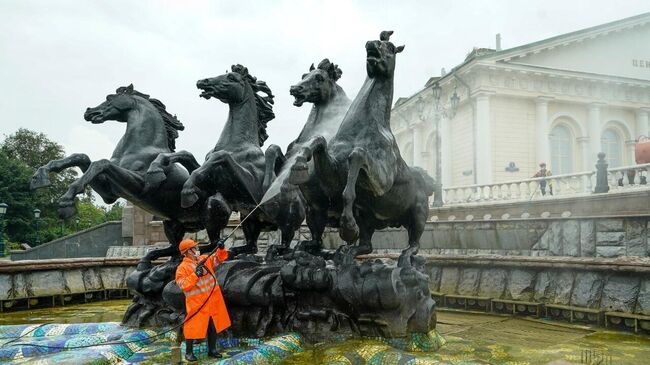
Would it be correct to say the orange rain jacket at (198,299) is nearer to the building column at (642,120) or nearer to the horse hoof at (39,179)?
the horse hoof at (39,179)

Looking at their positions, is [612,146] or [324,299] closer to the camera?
[324,299]

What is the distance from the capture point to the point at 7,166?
120ft

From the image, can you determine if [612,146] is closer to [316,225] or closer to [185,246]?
[316,225]

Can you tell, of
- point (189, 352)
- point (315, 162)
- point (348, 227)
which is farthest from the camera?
point (315, 162)

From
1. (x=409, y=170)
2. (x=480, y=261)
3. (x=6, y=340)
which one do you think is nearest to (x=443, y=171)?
(x=480, y=261)

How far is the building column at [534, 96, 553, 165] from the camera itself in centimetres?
2792

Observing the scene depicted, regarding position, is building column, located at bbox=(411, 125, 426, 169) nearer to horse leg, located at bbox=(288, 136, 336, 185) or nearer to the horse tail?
the horse tail

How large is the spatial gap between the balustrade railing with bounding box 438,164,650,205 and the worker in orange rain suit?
1273 centimetres

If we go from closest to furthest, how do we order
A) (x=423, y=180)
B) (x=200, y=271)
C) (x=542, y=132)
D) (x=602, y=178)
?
(x=200, y=271) < (x=423, y=180) < (x=602, y=178) < (x=542, y=132)

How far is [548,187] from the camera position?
18109 mm

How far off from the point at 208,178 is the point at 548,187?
14.5 m

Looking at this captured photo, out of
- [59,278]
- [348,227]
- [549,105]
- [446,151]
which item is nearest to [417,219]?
[348,227]

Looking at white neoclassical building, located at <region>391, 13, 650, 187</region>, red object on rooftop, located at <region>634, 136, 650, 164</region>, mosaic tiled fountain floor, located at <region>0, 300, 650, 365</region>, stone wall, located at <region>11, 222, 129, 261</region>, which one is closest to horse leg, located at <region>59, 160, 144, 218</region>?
mosaic tiled fountain floor, located at <region>0, 300, 650, 365</region>

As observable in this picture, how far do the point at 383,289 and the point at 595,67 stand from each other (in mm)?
29871
